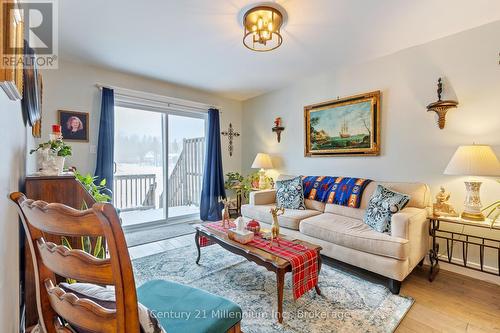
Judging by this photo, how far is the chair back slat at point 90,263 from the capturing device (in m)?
0.54

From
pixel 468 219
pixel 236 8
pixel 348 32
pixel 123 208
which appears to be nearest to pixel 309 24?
pixel 348 32

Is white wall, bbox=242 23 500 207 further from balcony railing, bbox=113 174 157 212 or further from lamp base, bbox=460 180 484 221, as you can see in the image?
balcony railing, bbox=113 174 157 212

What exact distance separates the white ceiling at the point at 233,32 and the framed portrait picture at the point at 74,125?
713mm

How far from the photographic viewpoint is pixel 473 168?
203 cm

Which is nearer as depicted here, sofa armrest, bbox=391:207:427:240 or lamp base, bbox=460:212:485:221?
sofa armrest, bbox=391:207:427:240

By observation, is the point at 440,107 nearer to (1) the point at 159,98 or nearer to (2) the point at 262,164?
(2) the point at 262,164

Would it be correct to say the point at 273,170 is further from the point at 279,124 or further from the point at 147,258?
the point at 147,258

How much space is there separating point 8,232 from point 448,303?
298cm

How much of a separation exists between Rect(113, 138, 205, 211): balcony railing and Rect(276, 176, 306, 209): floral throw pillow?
6.00 ft

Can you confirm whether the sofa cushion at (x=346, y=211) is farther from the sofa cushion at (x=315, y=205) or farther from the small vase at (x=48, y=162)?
the small vase at (x=48, y=162)

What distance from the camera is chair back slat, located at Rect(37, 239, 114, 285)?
1.90 feet

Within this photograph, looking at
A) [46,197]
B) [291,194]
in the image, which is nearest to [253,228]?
[291,194]

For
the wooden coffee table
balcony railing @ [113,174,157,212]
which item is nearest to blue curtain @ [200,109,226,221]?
balcony railing @ [113,174,157,212]

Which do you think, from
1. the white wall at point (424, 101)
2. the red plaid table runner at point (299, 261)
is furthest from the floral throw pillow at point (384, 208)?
the red plaid table runner at point (299, 261)
